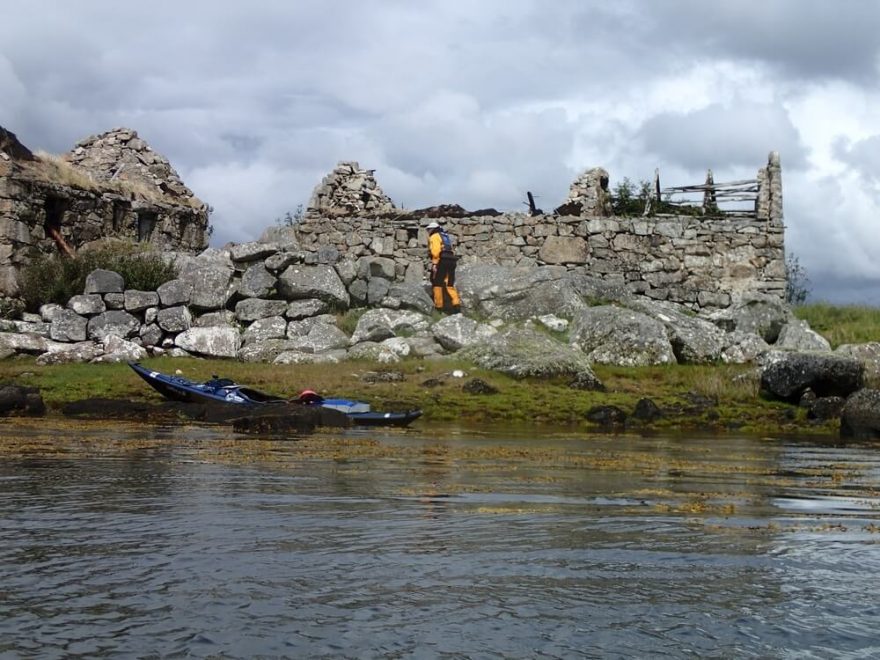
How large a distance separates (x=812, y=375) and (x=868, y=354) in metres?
3.60

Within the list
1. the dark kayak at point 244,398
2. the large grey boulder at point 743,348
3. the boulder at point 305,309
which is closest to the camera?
the dark kayak at point 244,398

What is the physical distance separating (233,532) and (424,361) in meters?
15.6

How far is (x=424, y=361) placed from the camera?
22.5 metres

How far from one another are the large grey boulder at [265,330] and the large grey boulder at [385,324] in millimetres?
1721

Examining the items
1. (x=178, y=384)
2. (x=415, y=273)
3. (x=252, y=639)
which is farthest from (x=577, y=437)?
(x=415, y=273)

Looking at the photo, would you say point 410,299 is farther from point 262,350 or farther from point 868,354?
point 868,354

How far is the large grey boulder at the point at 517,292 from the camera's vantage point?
2597cm

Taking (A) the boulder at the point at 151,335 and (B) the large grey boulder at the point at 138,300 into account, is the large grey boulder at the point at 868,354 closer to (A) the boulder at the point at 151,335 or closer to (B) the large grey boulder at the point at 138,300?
(A) the boulder at the point at 151,335

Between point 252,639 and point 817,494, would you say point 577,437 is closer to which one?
point 817,494

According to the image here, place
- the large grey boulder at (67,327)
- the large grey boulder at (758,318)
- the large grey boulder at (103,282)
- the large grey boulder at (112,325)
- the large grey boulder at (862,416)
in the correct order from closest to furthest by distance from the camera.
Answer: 1. the large grey boulder at (862,416)
2. the large grey boulder at (67,327)
3. the large grey boulder at (112,325)
4. the large grey boulder at (103,282)
5. the large grey boulder at (758,318)

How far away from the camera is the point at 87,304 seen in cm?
2514

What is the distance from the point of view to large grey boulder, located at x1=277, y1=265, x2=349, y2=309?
26125 millimetres

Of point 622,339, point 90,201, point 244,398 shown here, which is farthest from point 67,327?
point 622,339

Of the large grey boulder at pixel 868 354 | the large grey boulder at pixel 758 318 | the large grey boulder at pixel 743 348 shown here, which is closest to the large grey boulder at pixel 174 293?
the large grey boulder at pixel 743 348
